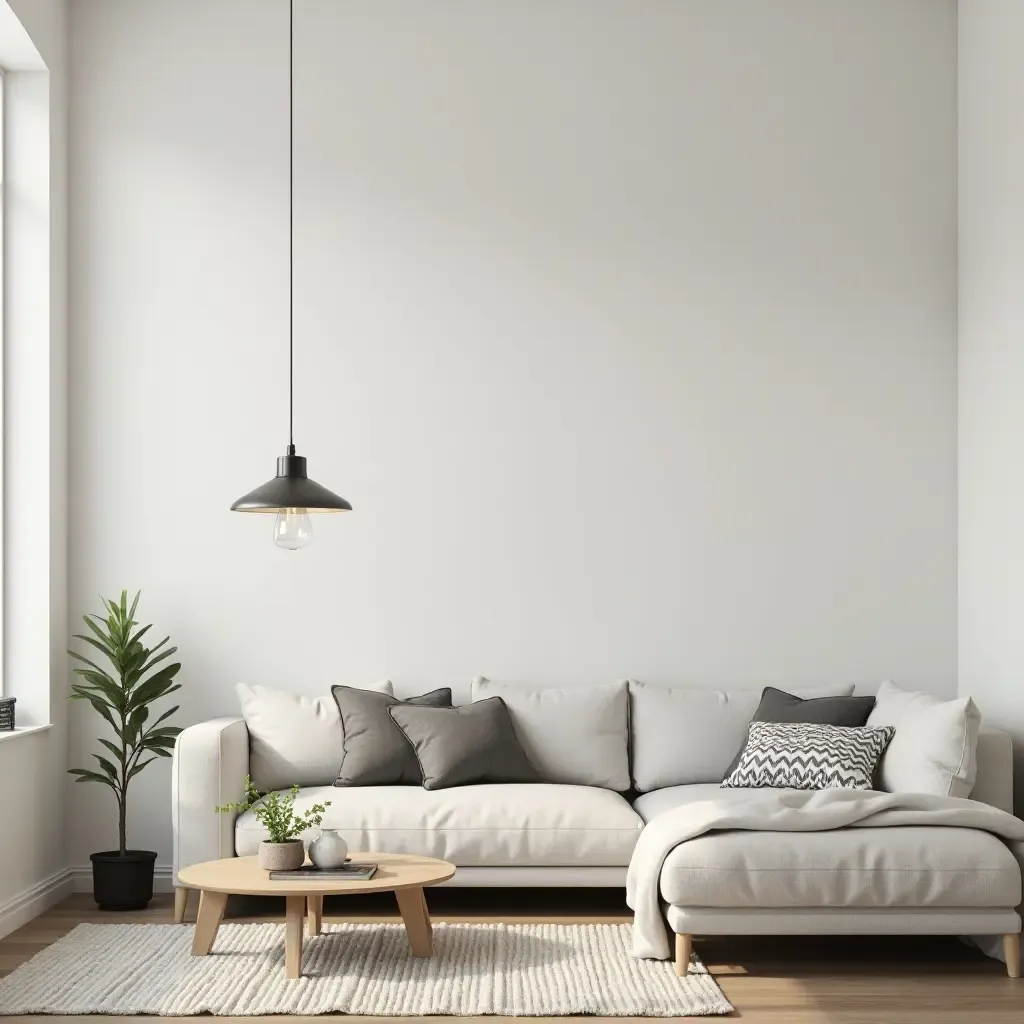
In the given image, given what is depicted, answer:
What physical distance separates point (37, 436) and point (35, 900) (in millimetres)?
1910

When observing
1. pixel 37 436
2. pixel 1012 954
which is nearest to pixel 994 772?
pixel 1012 954

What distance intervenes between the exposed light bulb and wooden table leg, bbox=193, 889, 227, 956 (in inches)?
46.5

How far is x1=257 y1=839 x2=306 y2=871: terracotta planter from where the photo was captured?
414 cm

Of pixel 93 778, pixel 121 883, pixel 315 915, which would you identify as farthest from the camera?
pixel 93 778

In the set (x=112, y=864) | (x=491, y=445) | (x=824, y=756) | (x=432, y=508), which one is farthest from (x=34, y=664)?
(x=824, y=756)

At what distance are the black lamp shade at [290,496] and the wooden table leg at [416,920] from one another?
1.27 metres

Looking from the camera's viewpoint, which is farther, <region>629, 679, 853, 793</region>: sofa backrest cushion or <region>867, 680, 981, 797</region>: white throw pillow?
<region>629, 679, 853, 793</region>: sofa backrest cushion

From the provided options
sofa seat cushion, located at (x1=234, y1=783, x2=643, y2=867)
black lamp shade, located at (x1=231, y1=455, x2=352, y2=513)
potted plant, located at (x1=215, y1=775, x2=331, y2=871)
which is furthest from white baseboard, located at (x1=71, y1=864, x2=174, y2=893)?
black lamp shade, located at (x1=231, y1=455, x2=352, y2=513)

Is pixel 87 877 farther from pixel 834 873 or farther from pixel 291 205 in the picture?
pixel 834 873

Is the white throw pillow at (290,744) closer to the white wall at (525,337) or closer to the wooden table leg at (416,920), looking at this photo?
the white wall at (525,337)

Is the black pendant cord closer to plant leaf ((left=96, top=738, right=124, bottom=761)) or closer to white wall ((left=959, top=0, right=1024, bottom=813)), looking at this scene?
plant leaf ((left=96, top=738, right=124, bottom=761))

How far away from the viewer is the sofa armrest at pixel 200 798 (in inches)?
191

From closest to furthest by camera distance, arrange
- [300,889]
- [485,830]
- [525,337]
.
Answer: [300,889] → [485,830] → [525,337]

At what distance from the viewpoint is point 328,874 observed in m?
4.09
